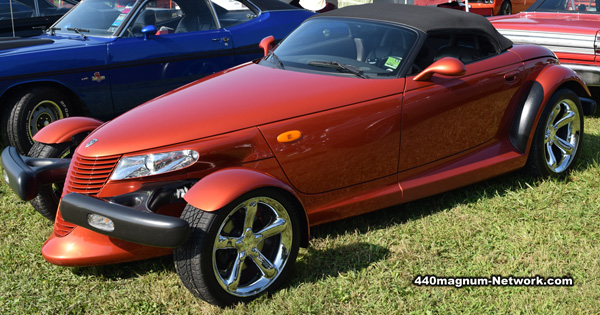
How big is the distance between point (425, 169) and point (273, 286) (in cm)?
144

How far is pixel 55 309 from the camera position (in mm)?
3303

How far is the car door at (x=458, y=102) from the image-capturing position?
13.3 feet

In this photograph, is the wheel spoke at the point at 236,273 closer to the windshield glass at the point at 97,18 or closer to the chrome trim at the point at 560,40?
the windshield glass at the point at 97,18

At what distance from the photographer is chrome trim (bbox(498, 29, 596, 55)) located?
21.4ft

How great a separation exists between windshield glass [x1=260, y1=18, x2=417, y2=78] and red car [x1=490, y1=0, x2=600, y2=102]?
123 inches

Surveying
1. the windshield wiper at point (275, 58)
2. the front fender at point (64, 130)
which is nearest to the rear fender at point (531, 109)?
the windshield wiper at point (275, 58)

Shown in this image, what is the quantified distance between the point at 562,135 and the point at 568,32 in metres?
2.08

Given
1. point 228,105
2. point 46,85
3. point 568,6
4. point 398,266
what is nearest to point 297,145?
point 228,105

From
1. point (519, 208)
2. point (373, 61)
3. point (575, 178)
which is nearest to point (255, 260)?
point (373, 61)

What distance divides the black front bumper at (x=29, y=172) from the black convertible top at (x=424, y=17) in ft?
7.60

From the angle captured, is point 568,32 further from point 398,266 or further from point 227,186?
point 227,186

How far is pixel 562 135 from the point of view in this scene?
16.9 ft

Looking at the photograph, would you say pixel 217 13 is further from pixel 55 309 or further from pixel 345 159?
pixel 55 309

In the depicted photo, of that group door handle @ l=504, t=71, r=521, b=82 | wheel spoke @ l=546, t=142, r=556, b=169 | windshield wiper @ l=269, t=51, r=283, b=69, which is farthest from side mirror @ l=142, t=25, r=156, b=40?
wheel spoke @ l=546, t=142, r=556, b=169
